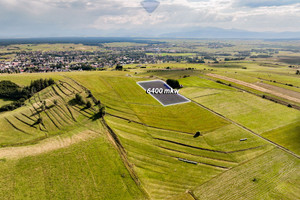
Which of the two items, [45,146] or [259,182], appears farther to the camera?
[45,146]

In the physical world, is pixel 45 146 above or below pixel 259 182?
above

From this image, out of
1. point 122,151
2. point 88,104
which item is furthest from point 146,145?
point 88,104

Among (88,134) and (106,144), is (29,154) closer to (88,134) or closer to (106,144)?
(88,134)

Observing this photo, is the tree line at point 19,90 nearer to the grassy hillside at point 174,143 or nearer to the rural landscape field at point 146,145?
the rural landscape field at point 146,145

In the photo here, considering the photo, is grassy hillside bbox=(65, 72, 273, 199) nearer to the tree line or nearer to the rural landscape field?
the rural landscape field

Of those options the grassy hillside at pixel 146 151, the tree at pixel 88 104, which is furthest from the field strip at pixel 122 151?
the tree at pixel 88 104

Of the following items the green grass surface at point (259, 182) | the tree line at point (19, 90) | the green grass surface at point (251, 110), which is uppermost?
the tree line at point (19, 90)

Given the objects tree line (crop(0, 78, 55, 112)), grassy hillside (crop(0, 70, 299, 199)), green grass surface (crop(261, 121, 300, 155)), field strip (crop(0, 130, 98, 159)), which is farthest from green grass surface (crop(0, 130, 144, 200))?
tree line (crop(0, 78, 55, 112))

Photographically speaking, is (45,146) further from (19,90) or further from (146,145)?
(19,90)
